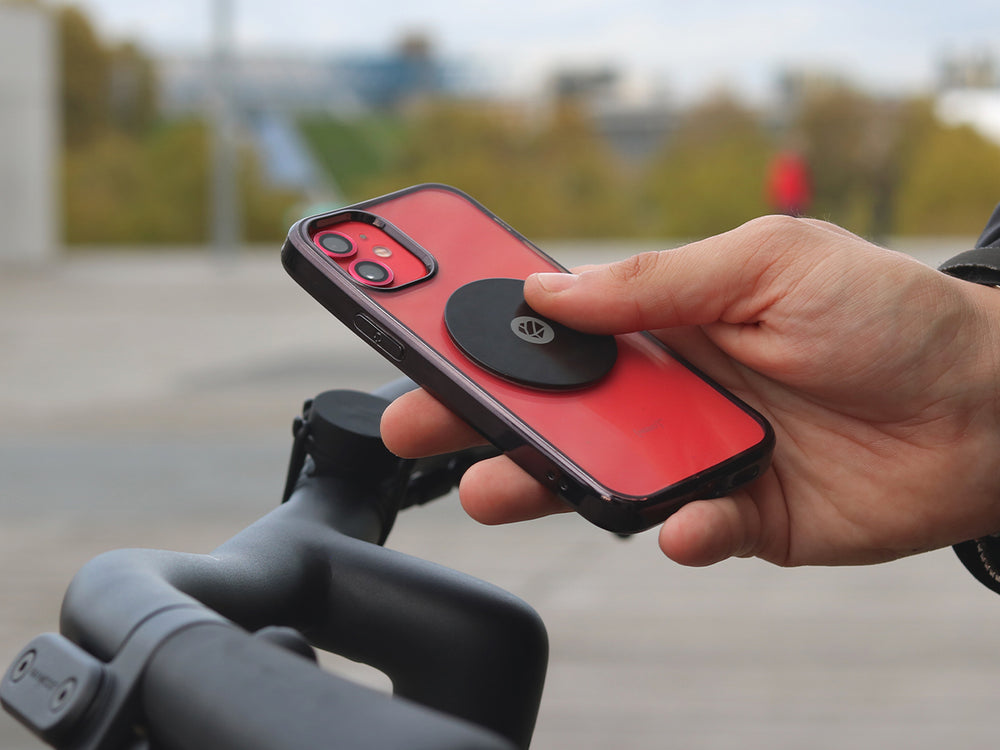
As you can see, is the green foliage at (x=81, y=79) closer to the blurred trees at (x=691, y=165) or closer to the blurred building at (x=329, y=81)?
the blurred building at (x=329, y=81)

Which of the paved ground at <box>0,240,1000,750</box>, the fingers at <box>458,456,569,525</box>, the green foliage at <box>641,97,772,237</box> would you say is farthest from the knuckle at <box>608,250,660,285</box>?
the green foliage at <box>641,97,772,237</box>

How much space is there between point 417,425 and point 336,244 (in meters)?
0.20

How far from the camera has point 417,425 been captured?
93 cm

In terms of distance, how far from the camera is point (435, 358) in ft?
3.12

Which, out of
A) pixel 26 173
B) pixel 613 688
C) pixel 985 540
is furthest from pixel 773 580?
pixel 26 173

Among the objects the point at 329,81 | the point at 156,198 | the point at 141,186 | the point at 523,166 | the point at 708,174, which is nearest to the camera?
the point at 156,198

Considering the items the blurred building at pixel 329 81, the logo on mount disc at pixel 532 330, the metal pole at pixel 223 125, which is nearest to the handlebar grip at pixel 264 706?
the logo on mount disc at pixel 532 330

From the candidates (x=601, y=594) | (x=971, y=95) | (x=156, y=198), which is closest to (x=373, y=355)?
(x=601, y=594)

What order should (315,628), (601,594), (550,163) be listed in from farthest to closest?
(550,163), (601,594), (315,628)

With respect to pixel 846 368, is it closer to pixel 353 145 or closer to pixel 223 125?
pixel 223 125

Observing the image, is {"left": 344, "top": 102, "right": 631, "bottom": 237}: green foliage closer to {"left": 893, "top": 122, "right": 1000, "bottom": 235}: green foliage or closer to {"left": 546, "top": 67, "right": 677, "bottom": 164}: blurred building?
{"left": 546, "top": 67, "right": 677, "bottom": 164}: blurred building

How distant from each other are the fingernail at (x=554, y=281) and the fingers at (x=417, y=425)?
0.15m

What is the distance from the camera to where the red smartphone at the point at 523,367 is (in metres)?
0.92

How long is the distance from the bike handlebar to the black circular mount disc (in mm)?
108
